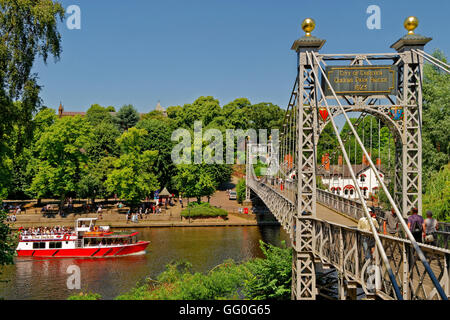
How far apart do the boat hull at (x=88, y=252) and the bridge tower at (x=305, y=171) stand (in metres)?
21.8

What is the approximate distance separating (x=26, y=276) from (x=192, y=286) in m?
16.9

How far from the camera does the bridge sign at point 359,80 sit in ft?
46.6

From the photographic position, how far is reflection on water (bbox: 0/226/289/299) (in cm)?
2511

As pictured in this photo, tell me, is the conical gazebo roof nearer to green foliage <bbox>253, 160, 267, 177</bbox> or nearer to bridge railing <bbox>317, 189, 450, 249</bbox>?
green foliage <bbox>253, 160, 267, 177</bbox>

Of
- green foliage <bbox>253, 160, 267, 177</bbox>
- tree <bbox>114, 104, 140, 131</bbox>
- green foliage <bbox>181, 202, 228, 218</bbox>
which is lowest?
green foliage <bbox>181, 202, 228, 218</bbox>

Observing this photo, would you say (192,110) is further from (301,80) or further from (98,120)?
(301,80)

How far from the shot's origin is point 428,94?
28.8m

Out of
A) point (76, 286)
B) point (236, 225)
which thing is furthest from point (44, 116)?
point (76, 286)

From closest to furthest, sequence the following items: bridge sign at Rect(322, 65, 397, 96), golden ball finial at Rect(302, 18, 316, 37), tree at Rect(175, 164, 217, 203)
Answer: bridge sign at Rect(322, 65, 397, 96) → golden ball finial at Rect(302, 18, 316, 37) → tree at Rect(175, 164, 217, 203)

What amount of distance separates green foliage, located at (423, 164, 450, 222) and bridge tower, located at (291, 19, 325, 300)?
316 inches

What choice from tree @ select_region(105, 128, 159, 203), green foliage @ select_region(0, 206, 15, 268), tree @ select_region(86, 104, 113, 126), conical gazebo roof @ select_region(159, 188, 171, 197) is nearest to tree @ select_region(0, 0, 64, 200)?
green foliage @ select_region(0, 206, 15, 268)

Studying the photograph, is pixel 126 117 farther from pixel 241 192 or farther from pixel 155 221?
pixel 155 221

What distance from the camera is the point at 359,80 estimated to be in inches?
561

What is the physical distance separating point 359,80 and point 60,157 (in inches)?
1636
